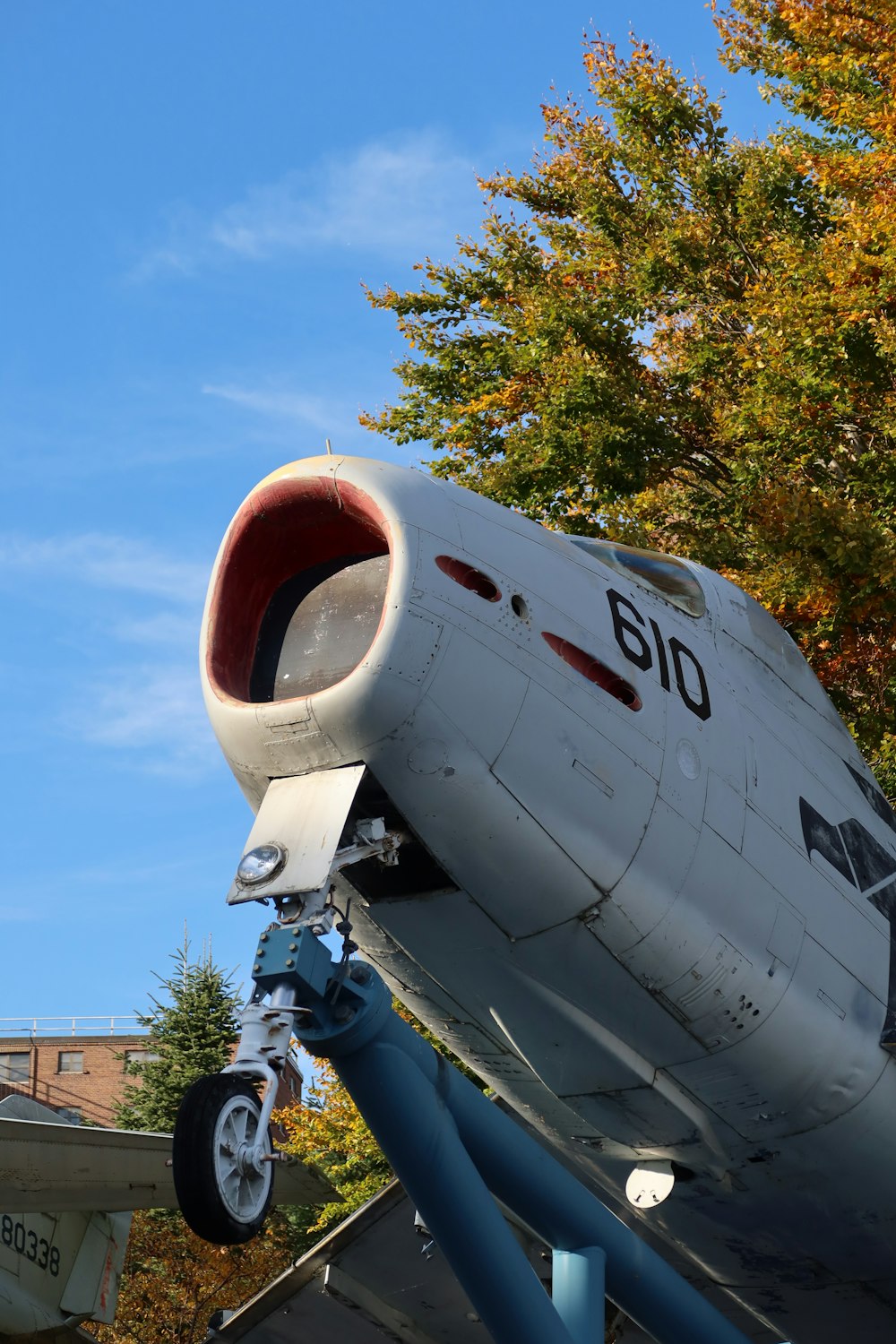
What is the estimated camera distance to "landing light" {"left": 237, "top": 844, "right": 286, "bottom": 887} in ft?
16.3

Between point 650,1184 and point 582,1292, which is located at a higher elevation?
point 650,1184

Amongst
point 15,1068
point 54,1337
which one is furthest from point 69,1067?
point 54,1337

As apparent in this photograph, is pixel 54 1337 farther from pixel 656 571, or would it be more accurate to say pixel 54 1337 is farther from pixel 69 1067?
pixel 69 1067

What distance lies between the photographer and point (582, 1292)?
5.91 m

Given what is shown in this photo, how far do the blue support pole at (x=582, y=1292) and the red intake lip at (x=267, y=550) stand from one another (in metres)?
2.62

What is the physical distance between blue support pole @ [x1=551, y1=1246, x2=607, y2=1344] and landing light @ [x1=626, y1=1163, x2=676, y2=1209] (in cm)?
39

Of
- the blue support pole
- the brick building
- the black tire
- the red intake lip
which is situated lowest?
the blue support pole

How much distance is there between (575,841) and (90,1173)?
6.36 meters

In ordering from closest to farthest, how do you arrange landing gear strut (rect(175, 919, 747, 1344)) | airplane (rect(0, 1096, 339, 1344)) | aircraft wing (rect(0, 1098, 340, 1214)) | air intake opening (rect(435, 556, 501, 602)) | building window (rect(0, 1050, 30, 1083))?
landing gear strut (rect(175, 919, 747, 1344)), air intake opening (rect(435, 556, 501, 602)), aircraft wing (rect(0, 1098, 340, 1214)), airplane (rect(0, 1096, 339, 1344)), building window (rect(0, 1050, 30, 1083))

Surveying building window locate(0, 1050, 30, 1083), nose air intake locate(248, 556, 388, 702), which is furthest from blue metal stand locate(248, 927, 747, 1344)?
building window locate(0, 1050, 30, 1083)

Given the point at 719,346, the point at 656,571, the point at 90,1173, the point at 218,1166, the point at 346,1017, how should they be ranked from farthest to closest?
the point at 719,346 < the point at 90,1173 < the point at 656,571 < the point at 346,1017 < the point at 218,1166

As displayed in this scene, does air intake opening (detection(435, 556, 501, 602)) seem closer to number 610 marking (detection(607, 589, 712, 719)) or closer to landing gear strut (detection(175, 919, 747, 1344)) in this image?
number 610 marking (detection(607, 589, 712, 719))

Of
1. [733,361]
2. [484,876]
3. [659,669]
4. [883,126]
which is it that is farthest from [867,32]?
A: [484,876]

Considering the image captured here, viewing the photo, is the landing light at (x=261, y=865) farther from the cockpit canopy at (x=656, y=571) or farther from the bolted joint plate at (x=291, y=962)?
the cockpit canopy at (x=656, y=571)
